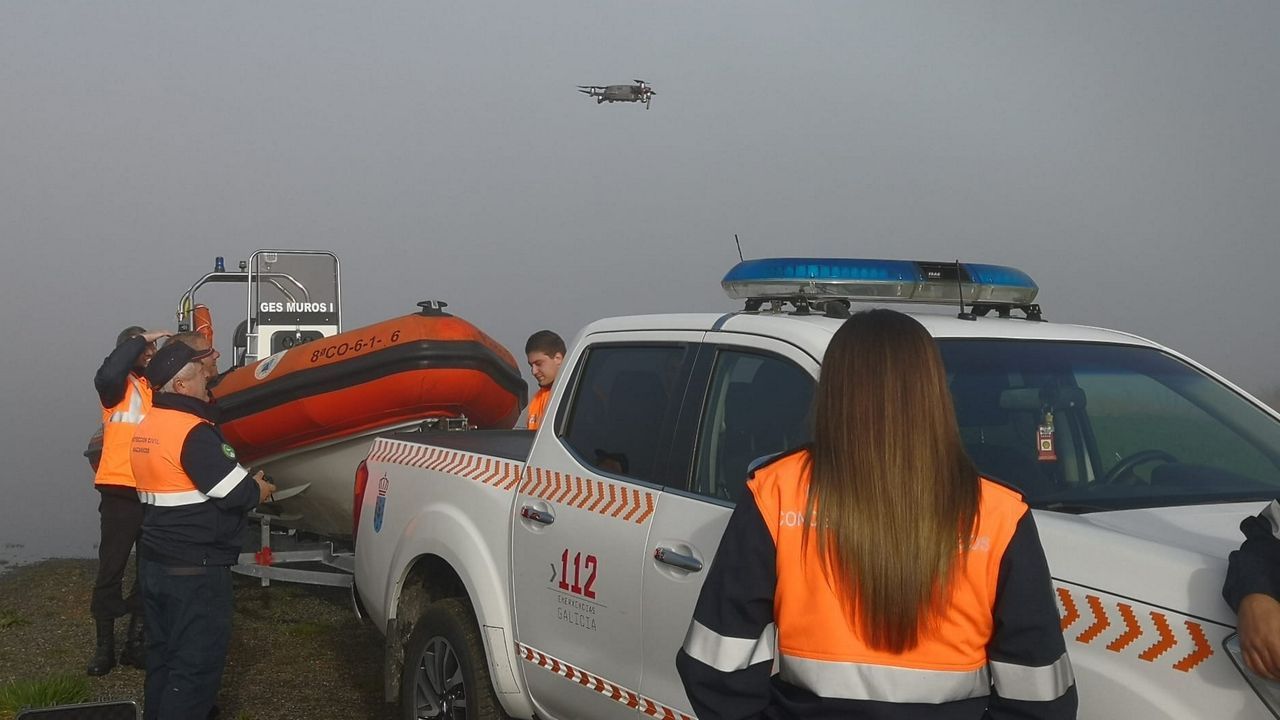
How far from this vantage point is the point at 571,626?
3.82 m

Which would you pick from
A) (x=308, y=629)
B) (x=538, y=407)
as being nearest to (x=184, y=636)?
(x=538, y=407)

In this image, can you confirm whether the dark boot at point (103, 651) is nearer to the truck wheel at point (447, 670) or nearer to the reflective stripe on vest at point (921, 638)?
the truck wheel at point (447, 670)

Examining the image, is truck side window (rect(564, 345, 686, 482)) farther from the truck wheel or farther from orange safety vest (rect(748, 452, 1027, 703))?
orange safety vest (rect(748, 452, 1027, 703))

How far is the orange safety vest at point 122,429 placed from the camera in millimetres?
7102

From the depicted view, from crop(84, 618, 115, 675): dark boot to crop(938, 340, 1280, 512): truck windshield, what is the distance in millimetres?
5488

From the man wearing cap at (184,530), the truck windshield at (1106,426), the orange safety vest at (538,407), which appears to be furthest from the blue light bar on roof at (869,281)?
the orange safety vest at (538,407)

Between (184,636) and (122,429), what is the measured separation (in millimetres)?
2244

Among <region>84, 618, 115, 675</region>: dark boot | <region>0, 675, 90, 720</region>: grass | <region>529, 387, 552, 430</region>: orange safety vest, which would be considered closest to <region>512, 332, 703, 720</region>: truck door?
<region>529, 387, 552, 430</region>: orange safety vest

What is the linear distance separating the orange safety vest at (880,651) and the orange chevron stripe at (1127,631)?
40 cm

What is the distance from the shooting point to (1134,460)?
3273mm

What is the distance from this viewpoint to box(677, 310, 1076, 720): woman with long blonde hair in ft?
6.63

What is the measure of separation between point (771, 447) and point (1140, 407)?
1.01 metres

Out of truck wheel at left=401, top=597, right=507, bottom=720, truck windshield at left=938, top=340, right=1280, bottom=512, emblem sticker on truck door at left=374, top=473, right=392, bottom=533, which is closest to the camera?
truck windshield at left=938, top=340, right=1280, bottom=512

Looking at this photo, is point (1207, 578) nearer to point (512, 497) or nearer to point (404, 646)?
point (512, 497)
